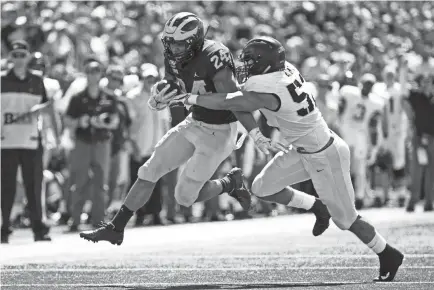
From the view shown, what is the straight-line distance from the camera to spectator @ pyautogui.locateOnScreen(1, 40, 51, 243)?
1273cm

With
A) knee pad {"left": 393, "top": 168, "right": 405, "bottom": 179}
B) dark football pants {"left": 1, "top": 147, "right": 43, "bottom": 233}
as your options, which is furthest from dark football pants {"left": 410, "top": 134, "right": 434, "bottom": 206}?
dark football pants {"left": 1, "top": 147, "right": 43, "bottom": 233}

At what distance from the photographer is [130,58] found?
17.8 metres

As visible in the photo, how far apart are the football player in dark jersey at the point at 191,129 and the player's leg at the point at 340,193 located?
1.74 feet

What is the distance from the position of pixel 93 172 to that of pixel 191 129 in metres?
4.83

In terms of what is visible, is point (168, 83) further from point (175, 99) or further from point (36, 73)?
point (36, 73)

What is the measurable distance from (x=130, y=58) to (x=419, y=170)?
4198mm

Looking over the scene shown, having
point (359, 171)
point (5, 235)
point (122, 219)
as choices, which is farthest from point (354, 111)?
point (122, 219)

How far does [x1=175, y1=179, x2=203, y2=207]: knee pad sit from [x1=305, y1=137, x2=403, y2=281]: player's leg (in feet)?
2.99

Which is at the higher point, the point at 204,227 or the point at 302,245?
the point at 302,245

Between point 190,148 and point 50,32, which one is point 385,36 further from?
point 190,148

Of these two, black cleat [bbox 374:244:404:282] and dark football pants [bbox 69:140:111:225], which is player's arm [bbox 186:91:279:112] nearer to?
black cleat [bbox 374:244:404:282]

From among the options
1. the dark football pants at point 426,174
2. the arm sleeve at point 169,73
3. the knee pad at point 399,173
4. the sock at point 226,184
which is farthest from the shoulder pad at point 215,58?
the knee pad at point 399,173

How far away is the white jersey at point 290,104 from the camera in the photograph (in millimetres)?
9164

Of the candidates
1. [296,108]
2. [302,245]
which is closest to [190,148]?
[296,108]
